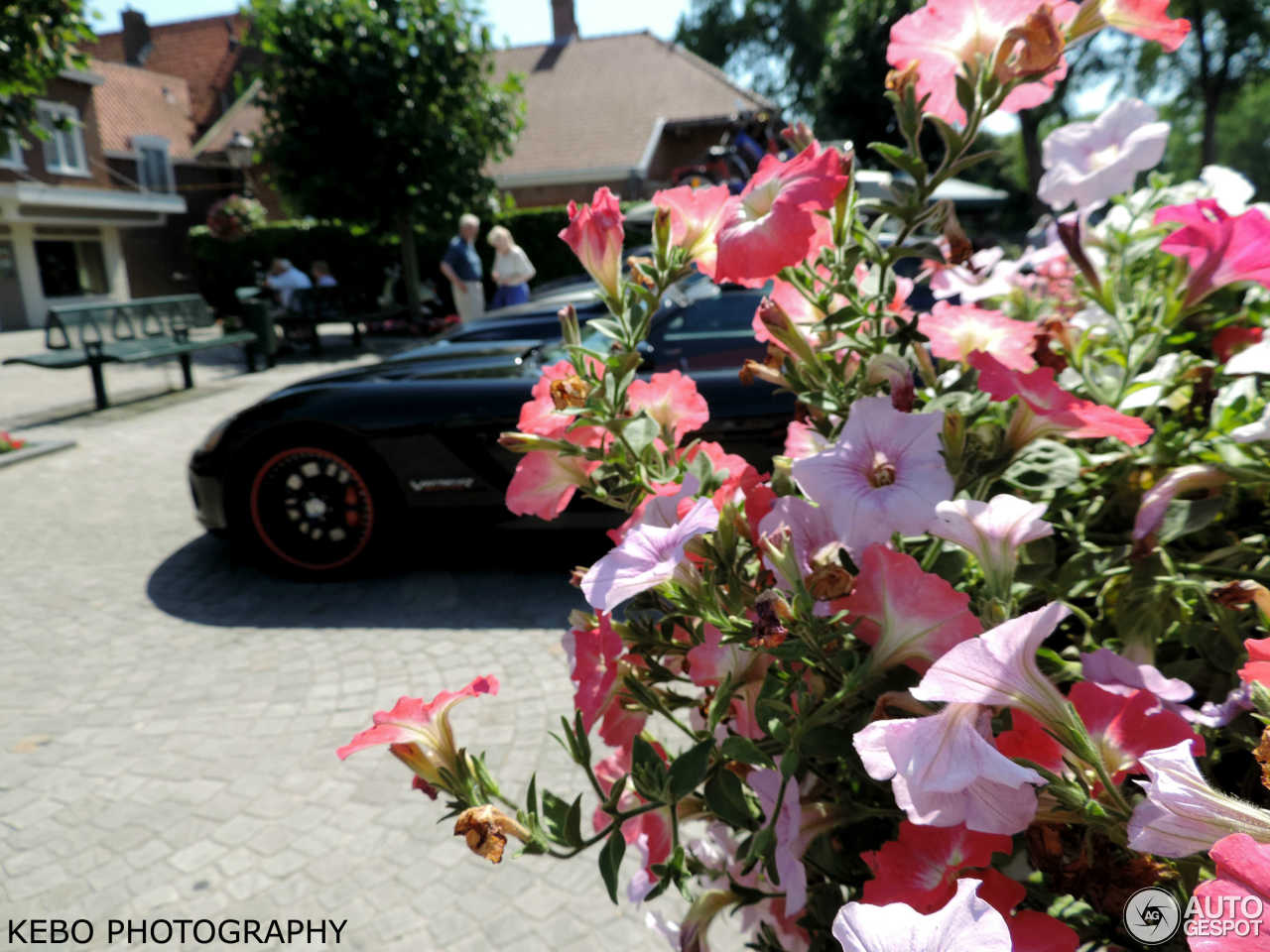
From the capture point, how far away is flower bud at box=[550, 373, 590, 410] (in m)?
0.98

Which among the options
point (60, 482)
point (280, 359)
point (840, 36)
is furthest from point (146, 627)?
point (840, 36)

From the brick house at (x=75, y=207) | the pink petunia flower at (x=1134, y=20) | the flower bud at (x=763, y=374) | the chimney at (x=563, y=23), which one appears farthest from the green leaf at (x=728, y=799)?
the chimney at (x=563, y=23)

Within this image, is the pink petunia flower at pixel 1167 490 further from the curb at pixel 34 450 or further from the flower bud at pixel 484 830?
the curb at pixel 34 450

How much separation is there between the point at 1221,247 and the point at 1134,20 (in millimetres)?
253

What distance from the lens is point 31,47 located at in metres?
6.73

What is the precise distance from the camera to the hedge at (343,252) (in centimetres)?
1984

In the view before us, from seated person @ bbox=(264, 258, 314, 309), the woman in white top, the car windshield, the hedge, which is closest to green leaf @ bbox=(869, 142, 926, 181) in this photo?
the car windshield

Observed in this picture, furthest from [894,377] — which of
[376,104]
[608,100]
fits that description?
[608,100]

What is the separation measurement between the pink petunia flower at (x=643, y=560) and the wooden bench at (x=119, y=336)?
965 centimetres

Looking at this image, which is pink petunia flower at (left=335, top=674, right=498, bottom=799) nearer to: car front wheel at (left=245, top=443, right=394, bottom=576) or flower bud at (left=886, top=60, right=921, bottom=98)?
flower bud at (left=886, top=60, right=921, bottom=98)

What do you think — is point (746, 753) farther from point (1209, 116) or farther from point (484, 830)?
point (1209, 116)

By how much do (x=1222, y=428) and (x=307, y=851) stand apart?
2.35 m

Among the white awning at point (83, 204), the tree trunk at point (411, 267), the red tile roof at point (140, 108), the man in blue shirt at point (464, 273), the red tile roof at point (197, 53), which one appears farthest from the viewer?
the red tile roof at point (197, 53)

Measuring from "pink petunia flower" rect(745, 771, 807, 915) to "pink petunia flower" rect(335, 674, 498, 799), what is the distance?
286mm
